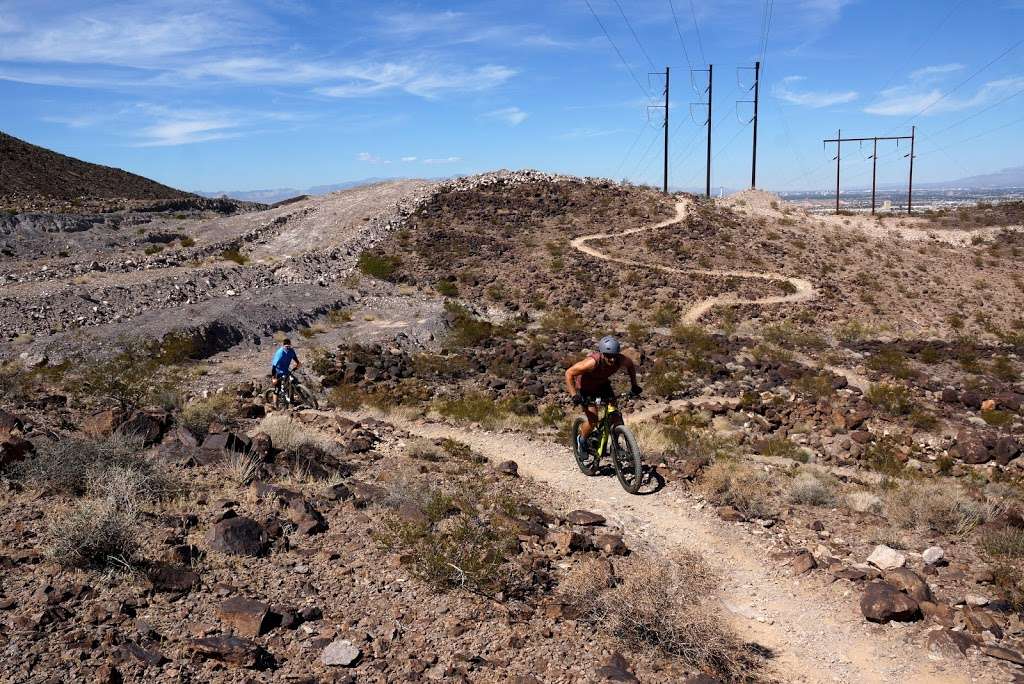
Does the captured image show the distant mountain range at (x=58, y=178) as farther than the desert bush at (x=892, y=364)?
Yes

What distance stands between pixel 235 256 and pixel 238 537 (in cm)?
2847

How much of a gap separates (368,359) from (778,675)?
47.1ft

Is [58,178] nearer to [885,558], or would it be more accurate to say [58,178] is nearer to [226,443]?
[226,443]

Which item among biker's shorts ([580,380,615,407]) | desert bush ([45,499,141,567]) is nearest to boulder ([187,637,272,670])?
desert bush ([45,499,141,567])

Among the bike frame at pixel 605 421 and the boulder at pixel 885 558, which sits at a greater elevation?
the bike frame at pixel 605 421

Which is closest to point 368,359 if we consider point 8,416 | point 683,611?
point 8,416

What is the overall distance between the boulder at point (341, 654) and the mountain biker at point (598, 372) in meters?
4.58

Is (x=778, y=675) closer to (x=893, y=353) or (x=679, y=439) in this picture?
(x=679, y=439)

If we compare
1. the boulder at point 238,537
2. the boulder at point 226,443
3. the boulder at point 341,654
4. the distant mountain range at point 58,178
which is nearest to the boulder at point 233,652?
the boulder at point 341,654

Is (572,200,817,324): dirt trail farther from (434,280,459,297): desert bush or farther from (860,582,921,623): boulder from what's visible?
(860,582,921,623): boulder

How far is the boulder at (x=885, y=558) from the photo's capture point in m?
7.06

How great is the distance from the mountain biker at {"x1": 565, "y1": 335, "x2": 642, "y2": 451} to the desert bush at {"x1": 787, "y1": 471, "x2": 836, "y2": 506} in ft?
8.47

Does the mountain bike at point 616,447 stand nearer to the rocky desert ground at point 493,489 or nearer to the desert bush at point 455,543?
the rocky desert ground at point 493,489

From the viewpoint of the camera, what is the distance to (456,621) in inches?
221
